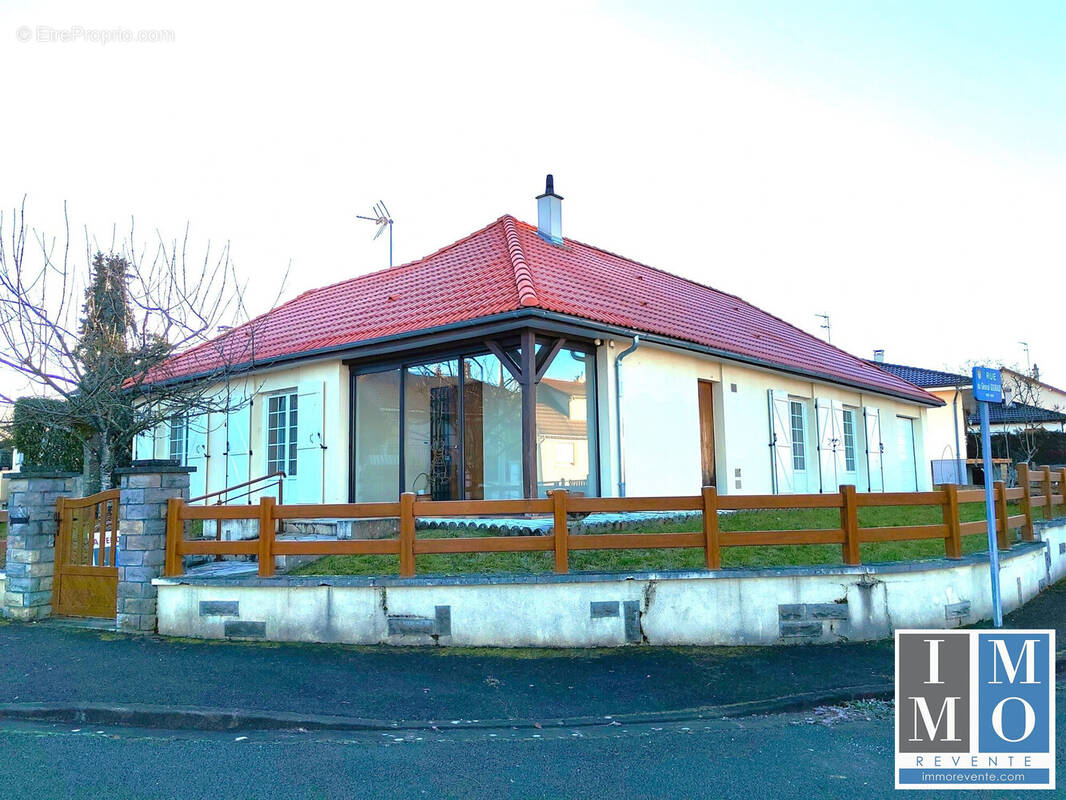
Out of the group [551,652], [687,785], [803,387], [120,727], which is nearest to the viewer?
[687,785]

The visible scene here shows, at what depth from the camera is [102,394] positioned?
9125mm

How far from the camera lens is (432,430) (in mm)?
10609

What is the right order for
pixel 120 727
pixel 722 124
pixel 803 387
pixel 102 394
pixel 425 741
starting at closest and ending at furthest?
pixel 425 741 → pixel 120 727 → pixel 102 394 → pixel 722 124 → pixel 803 387

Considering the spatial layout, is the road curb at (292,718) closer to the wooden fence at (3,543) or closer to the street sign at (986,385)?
the street sign at (986,385)

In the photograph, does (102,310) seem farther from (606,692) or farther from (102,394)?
(606,692)

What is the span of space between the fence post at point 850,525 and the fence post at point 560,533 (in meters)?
2.42

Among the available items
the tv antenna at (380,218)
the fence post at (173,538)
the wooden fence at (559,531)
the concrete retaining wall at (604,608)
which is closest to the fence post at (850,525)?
the wooden fence at (559,531)

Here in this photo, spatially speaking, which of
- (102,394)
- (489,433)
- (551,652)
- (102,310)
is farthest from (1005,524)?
(102,310)

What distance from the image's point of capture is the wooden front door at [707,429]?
39.5 feet

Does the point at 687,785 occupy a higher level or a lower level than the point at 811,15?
lower

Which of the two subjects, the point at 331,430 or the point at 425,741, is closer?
the point at 425,741

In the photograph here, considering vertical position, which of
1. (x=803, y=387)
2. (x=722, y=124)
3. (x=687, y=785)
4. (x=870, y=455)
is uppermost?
(x=722, y=124)

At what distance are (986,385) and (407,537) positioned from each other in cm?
525

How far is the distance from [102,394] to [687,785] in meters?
8.10
